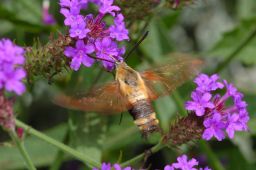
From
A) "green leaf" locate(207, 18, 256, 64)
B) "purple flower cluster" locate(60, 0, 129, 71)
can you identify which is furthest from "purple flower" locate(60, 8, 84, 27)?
"green leaf" locate(207, 18, 256, 64)

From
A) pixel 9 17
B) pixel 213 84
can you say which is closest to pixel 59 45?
pixel 213 84

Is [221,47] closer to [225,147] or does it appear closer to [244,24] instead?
[244,24]

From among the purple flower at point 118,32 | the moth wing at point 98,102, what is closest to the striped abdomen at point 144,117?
the moth wing at point 98,102

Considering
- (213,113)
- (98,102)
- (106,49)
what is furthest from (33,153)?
(213,113)

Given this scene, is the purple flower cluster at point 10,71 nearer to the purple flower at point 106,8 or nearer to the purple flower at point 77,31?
the purple flower at point 77,31

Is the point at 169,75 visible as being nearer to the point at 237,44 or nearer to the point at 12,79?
the point at 12,79

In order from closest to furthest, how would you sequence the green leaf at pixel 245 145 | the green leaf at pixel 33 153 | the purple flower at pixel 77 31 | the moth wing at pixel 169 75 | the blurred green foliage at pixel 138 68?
the purple flower at pixel 77 31, the moth wing at pixel 169 75, the blurred green foliage at pixel 138 68, the green leaf at pixel 33 153, the green leaf at pixel 245 145

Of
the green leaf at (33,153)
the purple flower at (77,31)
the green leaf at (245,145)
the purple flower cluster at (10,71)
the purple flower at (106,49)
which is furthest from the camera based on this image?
the green leaf at (245,145)
